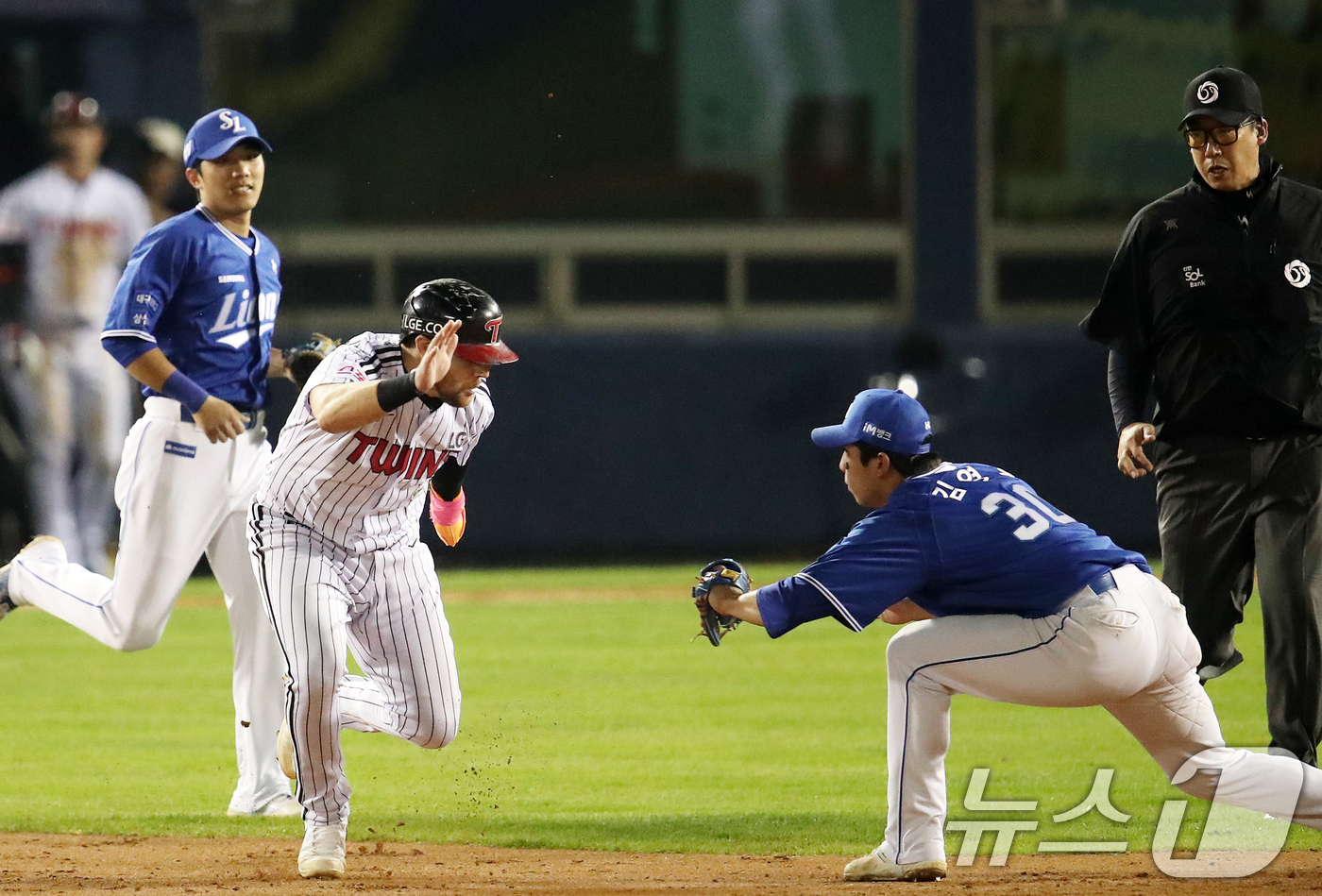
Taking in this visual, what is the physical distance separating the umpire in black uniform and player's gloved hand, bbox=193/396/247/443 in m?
2.65

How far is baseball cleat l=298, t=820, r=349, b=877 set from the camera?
4945mm

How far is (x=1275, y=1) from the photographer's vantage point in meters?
14.0

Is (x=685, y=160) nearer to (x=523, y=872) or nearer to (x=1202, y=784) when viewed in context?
(x=523, y=872)

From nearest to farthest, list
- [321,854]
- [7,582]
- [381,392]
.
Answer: [381,392] → [321,854] → [7,582]

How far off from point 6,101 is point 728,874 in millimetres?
10696

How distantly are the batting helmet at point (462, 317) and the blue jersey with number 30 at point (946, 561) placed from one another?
36.5 inches

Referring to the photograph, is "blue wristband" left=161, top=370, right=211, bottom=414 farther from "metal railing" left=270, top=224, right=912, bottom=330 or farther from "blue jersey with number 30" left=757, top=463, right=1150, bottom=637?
"metal railing" left=270, top=224, right=912, bottom=330

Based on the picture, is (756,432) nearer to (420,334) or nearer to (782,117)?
(782,117)

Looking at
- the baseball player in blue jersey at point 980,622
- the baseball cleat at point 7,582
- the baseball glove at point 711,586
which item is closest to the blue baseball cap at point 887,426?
the baseball player in blue jersey at point 980,622

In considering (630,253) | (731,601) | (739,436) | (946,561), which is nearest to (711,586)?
(731,601)

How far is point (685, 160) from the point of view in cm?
1418

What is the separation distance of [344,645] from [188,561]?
45.3 inches

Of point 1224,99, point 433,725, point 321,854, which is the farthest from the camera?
point 1224,99

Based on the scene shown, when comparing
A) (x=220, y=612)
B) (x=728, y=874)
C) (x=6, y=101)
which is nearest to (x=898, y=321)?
(x=220, y=612)
